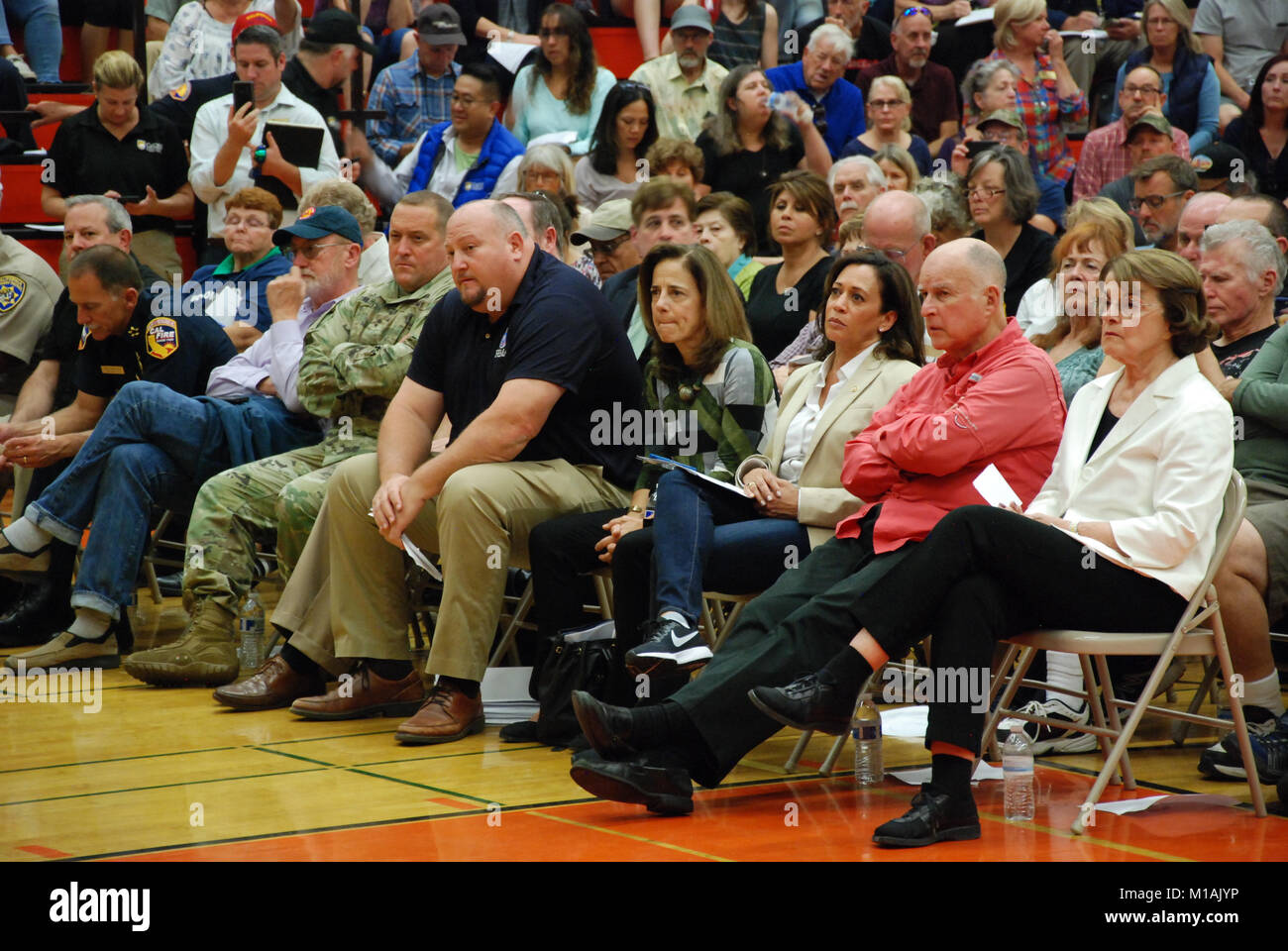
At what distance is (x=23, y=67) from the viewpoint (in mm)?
9086

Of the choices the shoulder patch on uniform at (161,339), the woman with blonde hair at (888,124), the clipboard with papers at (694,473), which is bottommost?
the clipboard with papers at (694,473)

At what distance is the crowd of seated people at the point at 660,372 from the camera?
12.1 feet

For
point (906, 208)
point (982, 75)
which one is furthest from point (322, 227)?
point (982, 75)

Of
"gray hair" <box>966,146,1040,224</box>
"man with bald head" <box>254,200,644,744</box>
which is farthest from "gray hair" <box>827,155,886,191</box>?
"man with bald head" <box>254,200,644,744</box>

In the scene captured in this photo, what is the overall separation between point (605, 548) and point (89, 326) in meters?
2.62

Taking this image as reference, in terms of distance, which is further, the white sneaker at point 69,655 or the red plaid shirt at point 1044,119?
the red plaid shirt at point 1044,119

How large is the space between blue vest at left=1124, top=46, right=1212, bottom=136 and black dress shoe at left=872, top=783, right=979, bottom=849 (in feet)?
19.8

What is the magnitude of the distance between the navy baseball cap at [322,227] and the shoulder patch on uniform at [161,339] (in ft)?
1.70

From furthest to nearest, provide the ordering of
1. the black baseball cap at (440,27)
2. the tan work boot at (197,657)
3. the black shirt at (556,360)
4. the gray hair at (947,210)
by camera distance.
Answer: the black baseball cap at (440,27) → the gray hair at (947,210) → the tan work boot at (197,657) → the black shirt at (556,360)

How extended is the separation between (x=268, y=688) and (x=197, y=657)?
1.46 feet

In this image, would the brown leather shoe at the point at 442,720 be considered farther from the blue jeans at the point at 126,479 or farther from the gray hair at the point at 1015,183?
the gray hair at the point at 1015,183

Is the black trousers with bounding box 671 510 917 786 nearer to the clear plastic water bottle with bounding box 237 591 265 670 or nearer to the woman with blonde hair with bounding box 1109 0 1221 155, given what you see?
the clear plastic water bottle with bounding box 237 591 265 670

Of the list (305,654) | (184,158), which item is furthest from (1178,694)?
(184,158)

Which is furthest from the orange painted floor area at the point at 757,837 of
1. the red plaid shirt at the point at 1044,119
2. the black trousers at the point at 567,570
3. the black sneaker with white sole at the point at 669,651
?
the red plaid shirt at the point at 1044,119
